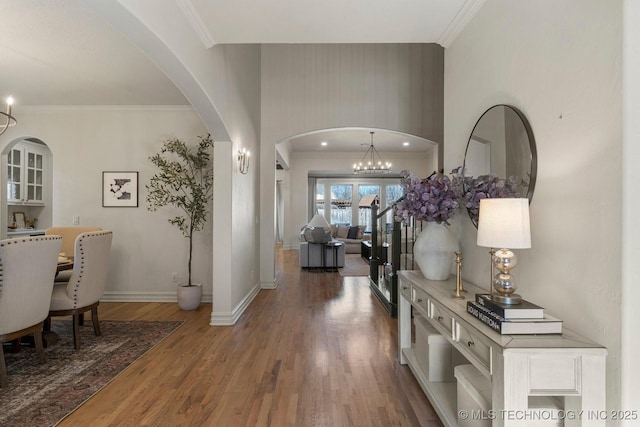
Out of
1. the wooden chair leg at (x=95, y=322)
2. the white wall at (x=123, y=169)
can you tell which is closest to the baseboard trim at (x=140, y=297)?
the white wall at (x=123, y=169)

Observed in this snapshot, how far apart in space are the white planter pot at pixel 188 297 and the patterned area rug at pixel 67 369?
517 mm

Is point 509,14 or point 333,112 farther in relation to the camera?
point 333,112

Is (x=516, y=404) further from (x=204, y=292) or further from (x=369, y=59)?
(x=369, y=59)

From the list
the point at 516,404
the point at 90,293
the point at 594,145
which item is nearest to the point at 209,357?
the point at 90,293

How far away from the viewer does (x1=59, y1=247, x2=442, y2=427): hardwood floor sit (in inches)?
82.3

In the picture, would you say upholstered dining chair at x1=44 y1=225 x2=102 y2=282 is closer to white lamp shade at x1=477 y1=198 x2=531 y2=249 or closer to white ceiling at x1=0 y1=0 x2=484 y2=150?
white ceiling at x1=0 y1=0 x2=484 y2=150

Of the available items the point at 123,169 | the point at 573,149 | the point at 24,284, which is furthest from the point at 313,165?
the point at 573,149

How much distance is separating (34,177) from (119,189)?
2.88 m

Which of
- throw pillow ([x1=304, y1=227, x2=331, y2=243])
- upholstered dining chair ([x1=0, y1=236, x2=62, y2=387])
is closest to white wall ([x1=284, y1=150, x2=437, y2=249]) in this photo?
throw pillow ([x1=304, y1=227, x2=331, y2=243])

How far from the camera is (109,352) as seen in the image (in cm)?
306

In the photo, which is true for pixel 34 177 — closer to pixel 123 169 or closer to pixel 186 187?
pixel 123 169

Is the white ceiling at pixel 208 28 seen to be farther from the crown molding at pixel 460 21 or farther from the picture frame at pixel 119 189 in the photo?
the picture frame at pixel 119 189

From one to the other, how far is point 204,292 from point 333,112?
3.43 meters

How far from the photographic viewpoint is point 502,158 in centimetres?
198
